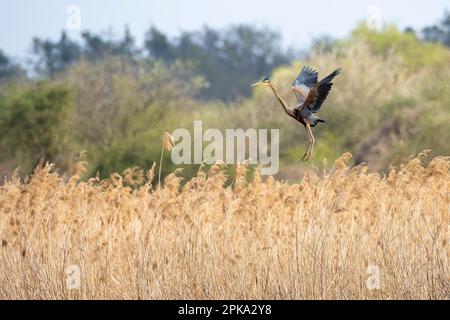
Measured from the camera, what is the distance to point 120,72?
35.3m

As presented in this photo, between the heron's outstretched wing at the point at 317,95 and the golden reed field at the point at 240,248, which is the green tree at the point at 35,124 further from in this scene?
the heron's outstretched wing at the point at 317,95

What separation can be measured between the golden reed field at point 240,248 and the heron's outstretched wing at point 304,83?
2.41 feet

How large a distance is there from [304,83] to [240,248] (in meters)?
1.61

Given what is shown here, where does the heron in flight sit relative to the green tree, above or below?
below

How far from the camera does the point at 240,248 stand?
28.5 feet

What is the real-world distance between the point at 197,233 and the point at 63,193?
1.36m

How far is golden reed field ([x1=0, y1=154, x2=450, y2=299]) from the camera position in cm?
842

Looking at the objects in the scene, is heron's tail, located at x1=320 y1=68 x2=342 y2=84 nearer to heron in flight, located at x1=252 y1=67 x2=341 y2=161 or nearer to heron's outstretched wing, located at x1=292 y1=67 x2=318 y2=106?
heron in flight, located at x1=252 y1=67 x2=341 y2=161

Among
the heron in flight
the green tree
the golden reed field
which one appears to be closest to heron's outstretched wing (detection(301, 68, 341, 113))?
the heron in flight

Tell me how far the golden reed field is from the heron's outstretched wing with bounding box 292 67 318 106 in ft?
2.41

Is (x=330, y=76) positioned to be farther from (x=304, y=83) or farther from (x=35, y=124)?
(x=35, y=124)

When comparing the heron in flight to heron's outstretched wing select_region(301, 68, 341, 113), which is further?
heron's outstretched wing select_region(301, 68, 341, 113)

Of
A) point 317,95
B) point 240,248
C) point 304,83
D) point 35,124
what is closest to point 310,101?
point 317,95

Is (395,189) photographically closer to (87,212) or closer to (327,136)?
(87,212)
